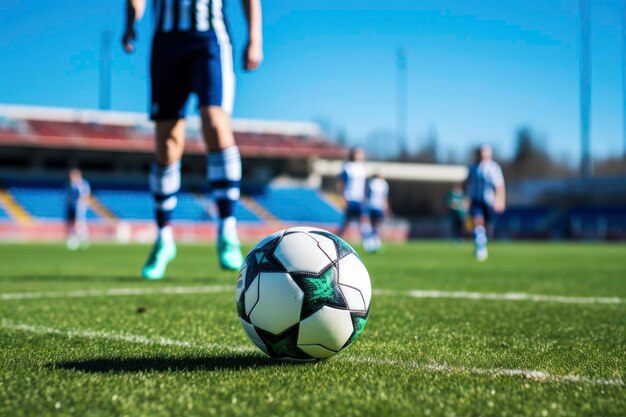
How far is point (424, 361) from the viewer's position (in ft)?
7.53

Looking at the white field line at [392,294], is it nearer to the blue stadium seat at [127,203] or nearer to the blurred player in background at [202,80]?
the blurred player in background at [202,80]

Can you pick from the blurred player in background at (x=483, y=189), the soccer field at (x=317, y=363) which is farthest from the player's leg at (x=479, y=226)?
the soccer field at (x=317, y=363)

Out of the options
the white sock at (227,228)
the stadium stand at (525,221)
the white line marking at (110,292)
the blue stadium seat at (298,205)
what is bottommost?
the stadium stand at (525,221)

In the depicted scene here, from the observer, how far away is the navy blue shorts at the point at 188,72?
484 centimetres

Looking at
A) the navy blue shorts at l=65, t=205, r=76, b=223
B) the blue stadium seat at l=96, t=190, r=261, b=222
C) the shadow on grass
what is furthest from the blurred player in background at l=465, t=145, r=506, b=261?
the blue stadium seat at l=96, t=190, r=261, b=222

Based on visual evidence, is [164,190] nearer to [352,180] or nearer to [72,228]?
[352,180]

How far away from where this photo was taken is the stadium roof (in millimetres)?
35688

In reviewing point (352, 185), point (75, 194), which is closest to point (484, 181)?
point (352, 185)

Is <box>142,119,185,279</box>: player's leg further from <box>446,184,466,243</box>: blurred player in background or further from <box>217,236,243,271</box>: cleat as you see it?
<box>446,184,466,243</box>: blurred player in background

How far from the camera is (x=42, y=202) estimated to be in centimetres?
3303

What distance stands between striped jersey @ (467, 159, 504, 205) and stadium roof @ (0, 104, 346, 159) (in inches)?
1040

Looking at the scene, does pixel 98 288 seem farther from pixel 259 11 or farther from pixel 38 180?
pixel 38 180

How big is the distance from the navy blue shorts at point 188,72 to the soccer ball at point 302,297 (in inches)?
107

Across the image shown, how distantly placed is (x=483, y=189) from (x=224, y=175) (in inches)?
343
